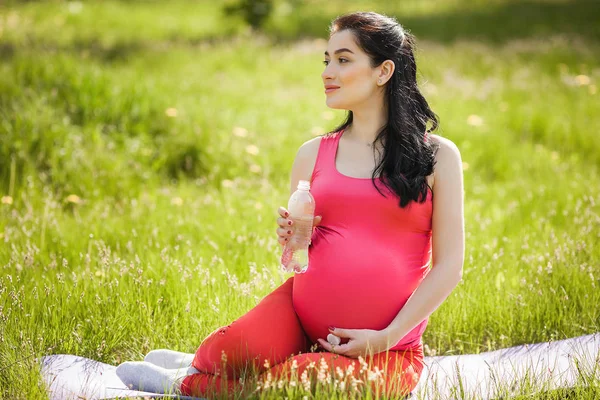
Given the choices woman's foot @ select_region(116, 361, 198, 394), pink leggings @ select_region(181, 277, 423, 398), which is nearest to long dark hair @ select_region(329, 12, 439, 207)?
pink leggings @ select_region(181, 277, 423, 398)

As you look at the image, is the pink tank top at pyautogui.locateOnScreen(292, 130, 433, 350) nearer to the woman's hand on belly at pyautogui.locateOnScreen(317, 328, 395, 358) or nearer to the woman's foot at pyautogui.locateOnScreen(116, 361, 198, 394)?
the woman's hand on belly at pyautogui.locateOnScreen(317, 328, 395, 358)

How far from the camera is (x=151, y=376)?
2914 millimetres

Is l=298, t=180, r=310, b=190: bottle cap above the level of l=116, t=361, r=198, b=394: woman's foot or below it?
above

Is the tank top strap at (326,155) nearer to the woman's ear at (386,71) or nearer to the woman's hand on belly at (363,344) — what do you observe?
the woman's ear at (386,71)

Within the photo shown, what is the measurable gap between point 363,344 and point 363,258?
329mm

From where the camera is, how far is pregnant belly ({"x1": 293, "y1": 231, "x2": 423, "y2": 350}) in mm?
2787

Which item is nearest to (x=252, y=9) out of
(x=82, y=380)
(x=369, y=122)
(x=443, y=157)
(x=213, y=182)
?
(x=213, y=182)

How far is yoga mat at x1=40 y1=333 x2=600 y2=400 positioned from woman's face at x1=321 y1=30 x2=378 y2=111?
113 cm

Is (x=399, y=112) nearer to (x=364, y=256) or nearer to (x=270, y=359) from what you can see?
(x=364, y=256)

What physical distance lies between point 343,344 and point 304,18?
11.5 metres

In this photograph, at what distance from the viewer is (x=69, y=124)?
616cm

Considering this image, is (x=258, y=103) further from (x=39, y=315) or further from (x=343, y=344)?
(x=343, y=344)

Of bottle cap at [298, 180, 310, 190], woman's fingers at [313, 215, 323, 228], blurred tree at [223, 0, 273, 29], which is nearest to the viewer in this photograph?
bottle cap at [298, 180, 310, 190]

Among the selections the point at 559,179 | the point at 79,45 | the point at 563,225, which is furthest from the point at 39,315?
the point at 79,45
